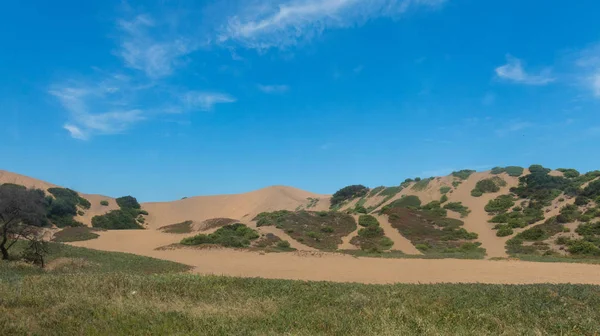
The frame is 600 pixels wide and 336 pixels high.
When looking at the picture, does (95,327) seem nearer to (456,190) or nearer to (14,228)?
(14,228)

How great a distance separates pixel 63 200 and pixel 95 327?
168 feet

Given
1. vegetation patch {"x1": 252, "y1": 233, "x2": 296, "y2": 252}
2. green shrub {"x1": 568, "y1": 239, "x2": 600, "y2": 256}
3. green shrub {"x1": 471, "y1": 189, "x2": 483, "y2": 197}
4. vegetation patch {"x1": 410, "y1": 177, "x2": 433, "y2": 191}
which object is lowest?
vegetation patch {"x1": 252, "y1": 233, "x2": 296, "y2": 252}

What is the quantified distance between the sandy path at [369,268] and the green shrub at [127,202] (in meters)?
36.7

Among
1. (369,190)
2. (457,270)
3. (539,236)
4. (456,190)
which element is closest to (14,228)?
(457,270)

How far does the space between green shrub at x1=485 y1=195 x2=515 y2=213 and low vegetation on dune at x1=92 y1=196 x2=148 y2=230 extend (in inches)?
1846

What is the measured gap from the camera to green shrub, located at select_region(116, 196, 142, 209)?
6425 centimetres

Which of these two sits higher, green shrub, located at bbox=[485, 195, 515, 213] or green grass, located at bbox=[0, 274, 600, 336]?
green shrub, located at bbox=[485, 195, 515, 213]

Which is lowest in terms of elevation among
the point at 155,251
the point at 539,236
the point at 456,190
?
the point at 155,251

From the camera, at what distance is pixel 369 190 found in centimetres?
7250

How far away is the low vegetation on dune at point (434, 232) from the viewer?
34219 mm

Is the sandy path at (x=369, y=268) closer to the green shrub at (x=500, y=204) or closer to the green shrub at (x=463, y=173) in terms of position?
the green shrub at (x=500, y=204)

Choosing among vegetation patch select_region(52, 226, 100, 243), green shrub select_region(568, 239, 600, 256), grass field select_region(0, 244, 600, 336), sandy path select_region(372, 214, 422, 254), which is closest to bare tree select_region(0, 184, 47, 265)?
grass field select_region(0, 244, 600, 336)

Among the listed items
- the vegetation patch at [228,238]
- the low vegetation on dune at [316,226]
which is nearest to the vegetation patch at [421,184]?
the low vegetation on dune at [316,226]

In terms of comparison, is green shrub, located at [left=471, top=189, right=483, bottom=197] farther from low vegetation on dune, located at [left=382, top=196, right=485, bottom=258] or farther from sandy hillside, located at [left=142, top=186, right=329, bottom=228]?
sandy hillside, located at [left=142, top=186, right=329, bottom=228]
